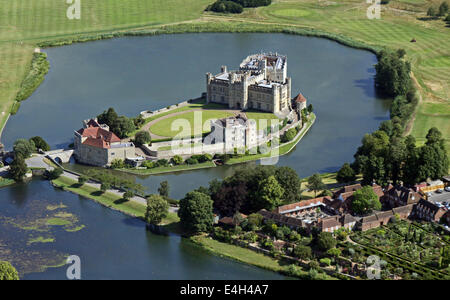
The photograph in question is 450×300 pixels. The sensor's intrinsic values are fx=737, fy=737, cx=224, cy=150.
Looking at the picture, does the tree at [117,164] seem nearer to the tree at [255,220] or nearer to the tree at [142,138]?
the tree at [142,138]

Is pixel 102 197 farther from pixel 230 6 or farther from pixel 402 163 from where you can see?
pixel 230 6

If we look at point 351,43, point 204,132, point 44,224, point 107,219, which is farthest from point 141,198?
point 351,43

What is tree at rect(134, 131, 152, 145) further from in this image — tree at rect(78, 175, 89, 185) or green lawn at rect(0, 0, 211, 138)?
green lawn at rect(0, 0, 211, 138)

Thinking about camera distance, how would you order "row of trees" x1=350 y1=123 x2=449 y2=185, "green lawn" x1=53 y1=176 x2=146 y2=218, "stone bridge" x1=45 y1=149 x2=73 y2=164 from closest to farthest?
1. "green lawn" x1=53 y1=176 x2=146 y2=218
2. "row of trees" x1=350 y1=123 x2=449 y2=185
3. "stone bridge" x1=45 y1=149 x2=73 y2=164

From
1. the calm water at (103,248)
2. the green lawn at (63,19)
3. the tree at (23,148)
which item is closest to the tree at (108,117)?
the tree at (23,148)

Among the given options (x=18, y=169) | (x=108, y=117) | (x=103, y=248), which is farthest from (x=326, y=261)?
(x=108, y=117)

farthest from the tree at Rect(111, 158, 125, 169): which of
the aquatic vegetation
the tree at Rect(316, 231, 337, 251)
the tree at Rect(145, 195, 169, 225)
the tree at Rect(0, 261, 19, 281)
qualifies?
the tree at Rect(316, 231, 337, 251)
